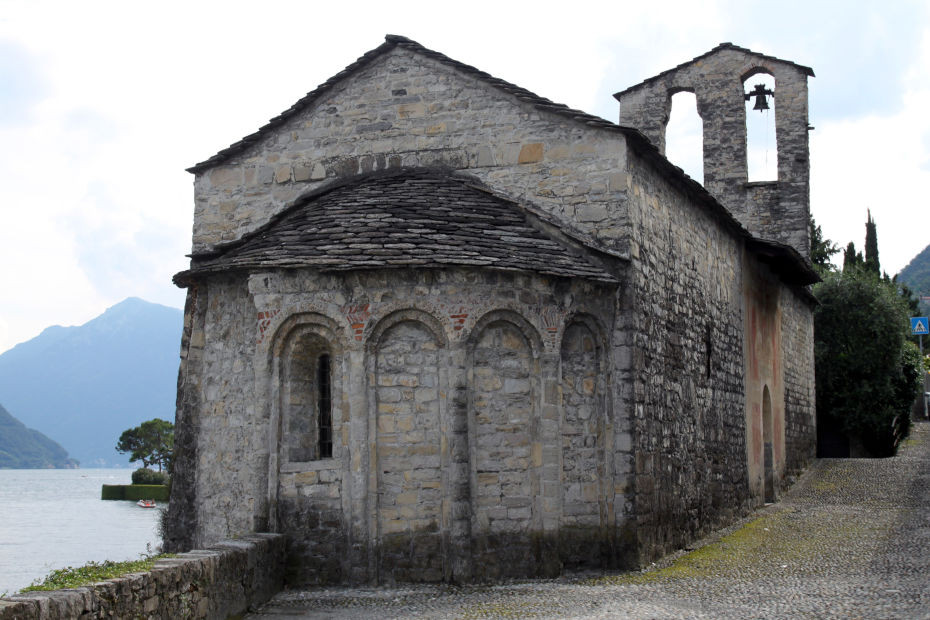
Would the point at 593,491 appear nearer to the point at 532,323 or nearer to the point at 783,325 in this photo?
the point at 532,323

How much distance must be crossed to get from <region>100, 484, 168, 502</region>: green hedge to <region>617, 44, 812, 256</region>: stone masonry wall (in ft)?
125

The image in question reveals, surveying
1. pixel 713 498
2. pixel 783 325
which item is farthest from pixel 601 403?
pixel 783 325

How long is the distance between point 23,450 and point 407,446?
176477mm

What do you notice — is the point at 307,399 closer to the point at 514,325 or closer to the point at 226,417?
the point at 226,417

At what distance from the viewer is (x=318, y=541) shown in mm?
8367

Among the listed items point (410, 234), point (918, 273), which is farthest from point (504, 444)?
point (918, 273)

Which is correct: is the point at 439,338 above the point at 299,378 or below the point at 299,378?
above

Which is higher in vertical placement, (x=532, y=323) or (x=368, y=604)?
(x=532, y=323)

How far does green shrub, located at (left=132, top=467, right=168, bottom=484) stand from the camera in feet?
179

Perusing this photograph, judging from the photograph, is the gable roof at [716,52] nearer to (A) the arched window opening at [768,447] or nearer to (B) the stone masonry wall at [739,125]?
(B) the stone masonry wall at [739,125]

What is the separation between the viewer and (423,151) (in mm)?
10211

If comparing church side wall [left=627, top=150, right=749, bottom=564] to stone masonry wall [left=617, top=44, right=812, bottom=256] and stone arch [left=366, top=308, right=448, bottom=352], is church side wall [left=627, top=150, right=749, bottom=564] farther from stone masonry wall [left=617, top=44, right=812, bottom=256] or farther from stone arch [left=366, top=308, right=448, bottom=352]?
stone masonry wall [left=617, top=44, right=812, bottom=256]

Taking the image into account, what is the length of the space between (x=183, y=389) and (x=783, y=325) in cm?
1271

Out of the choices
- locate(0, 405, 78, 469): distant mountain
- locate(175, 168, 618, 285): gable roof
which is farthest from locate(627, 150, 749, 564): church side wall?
locate(0, 405, 78, 469): distant mountain
